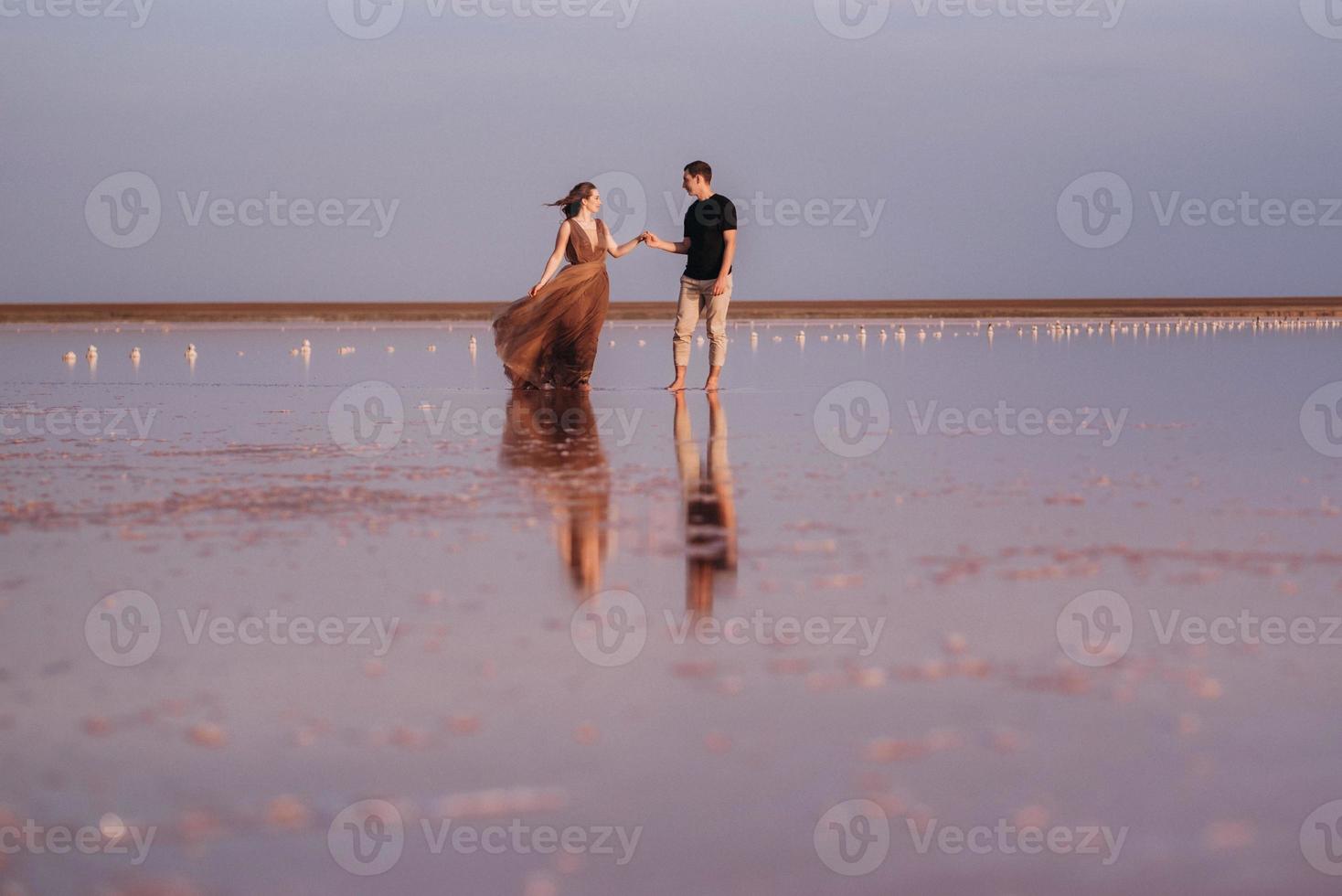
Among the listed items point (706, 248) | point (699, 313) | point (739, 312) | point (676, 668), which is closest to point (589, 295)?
point (699, 313)

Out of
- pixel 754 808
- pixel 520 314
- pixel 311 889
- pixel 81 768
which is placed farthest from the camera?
pixel 520 314

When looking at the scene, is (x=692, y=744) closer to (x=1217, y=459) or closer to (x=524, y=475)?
(x=524, y=475)

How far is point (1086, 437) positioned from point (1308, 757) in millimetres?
9606

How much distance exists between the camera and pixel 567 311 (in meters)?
19.7

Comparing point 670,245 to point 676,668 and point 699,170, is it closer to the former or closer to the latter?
point 699,170

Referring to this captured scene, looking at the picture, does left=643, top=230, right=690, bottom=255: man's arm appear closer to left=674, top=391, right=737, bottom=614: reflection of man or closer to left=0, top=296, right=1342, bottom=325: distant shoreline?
left=674, top=391, right=737, bottom=614: reflection of man

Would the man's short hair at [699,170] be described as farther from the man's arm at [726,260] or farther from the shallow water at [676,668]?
the shallow water at [676,668]

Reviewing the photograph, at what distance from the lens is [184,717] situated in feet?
15.3

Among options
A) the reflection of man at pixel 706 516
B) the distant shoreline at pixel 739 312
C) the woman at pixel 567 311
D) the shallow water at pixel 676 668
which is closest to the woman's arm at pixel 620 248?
the woman at pixel 567 311

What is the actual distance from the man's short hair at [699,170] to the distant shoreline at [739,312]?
201 ft

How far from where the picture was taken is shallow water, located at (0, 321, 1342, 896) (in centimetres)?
359

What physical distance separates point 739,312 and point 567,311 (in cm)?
7753

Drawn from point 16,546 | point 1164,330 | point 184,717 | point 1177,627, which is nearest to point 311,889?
point 184,717

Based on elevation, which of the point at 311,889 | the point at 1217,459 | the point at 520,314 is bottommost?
the point at 311,889
